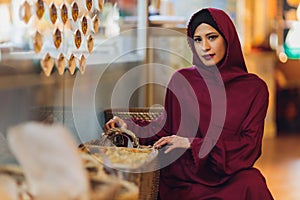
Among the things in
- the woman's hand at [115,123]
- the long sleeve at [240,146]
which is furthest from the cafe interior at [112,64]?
the long sleeve at [240,146]

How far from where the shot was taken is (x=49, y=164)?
1736mm

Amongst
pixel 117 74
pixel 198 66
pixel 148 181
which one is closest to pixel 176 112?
pixel 198 66

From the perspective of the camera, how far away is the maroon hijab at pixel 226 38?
2.57m

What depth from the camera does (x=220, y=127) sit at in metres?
2.57

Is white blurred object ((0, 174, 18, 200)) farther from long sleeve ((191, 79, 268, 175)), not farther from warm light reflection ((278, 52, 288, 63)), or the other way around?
warm light reflection ((278, 52, 288, 63))

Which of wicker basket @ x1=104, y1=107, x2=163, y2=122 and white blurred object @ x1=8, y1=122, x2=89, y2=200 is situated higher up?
white blurred object @ x1=8, y1=122, x2=89, y2=200

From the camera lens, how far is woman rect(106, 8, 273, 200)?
2490mm

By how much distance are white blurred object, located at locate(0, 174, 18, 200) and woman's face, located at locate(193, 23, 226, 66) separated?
1.13 meters

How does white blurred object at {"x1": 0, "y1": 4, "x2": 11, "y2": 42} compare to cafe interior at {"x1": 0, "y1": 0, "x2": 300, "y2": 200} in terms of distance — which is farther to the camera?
cafe interior at {"x1": 0, "y1": 0, "x2": 300, "y2": 200}

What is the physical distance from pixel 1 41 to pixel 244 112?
1.06 meters

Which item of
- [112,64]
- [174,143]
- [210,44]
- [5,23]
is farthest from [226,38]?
[112,64]

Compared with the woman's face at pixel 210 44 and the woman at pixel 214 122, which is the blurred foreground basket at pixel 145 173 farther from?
the woman's face at pixel 210 44

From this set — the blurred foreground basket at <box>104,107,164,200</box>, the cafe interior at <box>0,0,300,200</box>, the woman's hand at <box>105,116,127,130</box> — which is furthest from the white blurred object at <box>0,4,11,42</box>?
the woman's hand at <box>105,116,127,130</box>

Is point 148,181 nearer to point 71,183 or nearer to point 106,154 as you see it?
point 106,154
